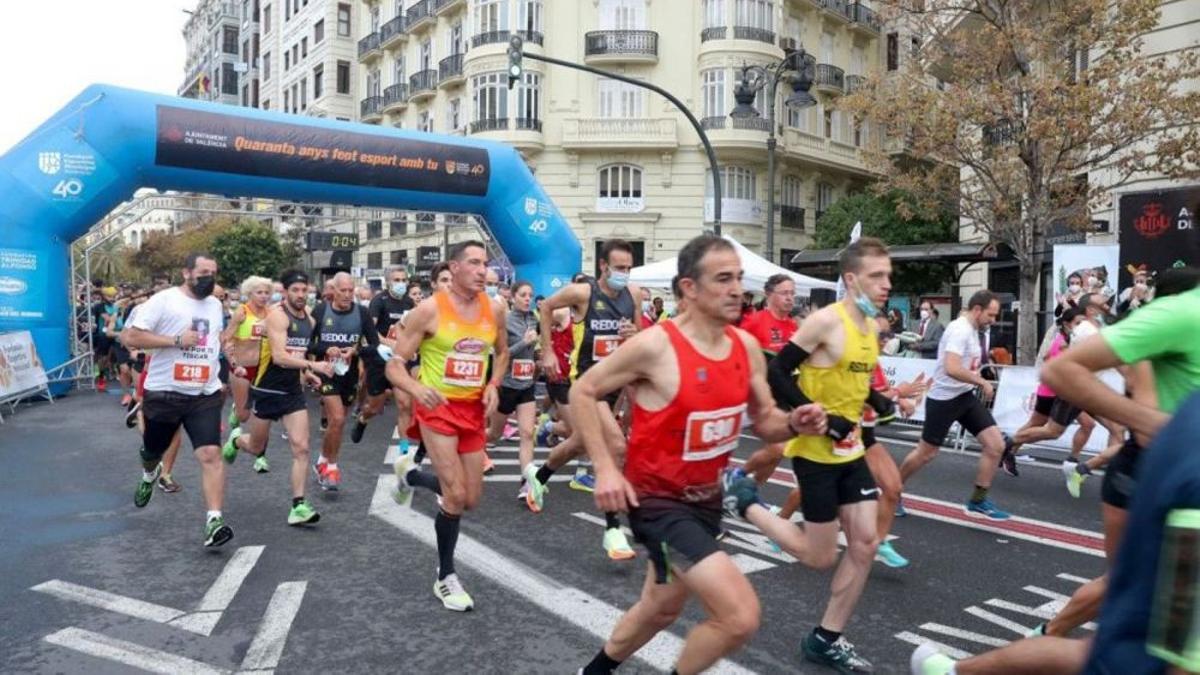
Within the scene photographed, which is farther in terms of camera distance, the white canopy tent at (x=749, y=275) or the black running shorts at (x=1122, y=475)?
the white canopy tent at (x=749, y=275)

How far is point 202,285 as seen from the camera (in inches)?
255

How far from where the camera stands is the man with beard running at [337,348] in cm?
809

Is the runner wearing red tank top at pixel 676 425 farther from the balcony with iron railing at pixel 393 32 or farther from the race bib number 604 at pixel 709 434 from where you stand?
the balcony with iron railing at pixel 393 32

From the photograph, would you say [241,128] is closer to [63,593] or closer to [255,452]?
[255,452]

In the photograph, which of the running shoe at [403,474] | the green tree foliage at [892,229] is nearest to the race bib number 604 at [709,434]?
the running shoe at [403,474]

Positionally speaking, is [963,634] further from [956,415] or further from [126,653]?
[126,653]

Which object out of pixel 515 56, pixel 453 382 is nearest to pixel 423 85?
pixel 515 56

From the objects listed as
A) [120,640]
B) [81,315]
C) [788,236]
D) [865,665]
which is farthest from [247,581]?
Answer: [788,236]

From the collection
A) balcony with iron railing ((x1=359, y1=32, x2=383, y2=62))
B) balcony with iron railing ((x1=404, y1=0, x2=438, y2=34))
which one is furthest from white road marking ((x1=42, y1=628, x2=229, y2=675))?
balcony with iron railing ((x1=359, y1=32, x2=383, y2=62))

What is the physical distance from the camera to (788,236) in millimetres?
37344

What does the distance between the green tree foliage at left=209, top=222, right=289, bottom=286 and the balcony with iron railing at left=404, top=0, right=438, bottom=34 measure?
52.0ft

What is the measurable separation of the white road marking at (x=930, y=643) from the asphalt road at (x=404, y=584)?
0.03m

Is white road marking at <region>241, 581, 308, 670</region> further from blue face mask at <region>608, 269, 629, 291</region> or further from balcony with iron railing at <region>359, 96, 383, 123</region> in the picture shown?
balcony with iron railing at <region>359, 96, 383, 123</region>

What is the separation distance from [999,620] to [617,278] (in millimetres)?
3903
